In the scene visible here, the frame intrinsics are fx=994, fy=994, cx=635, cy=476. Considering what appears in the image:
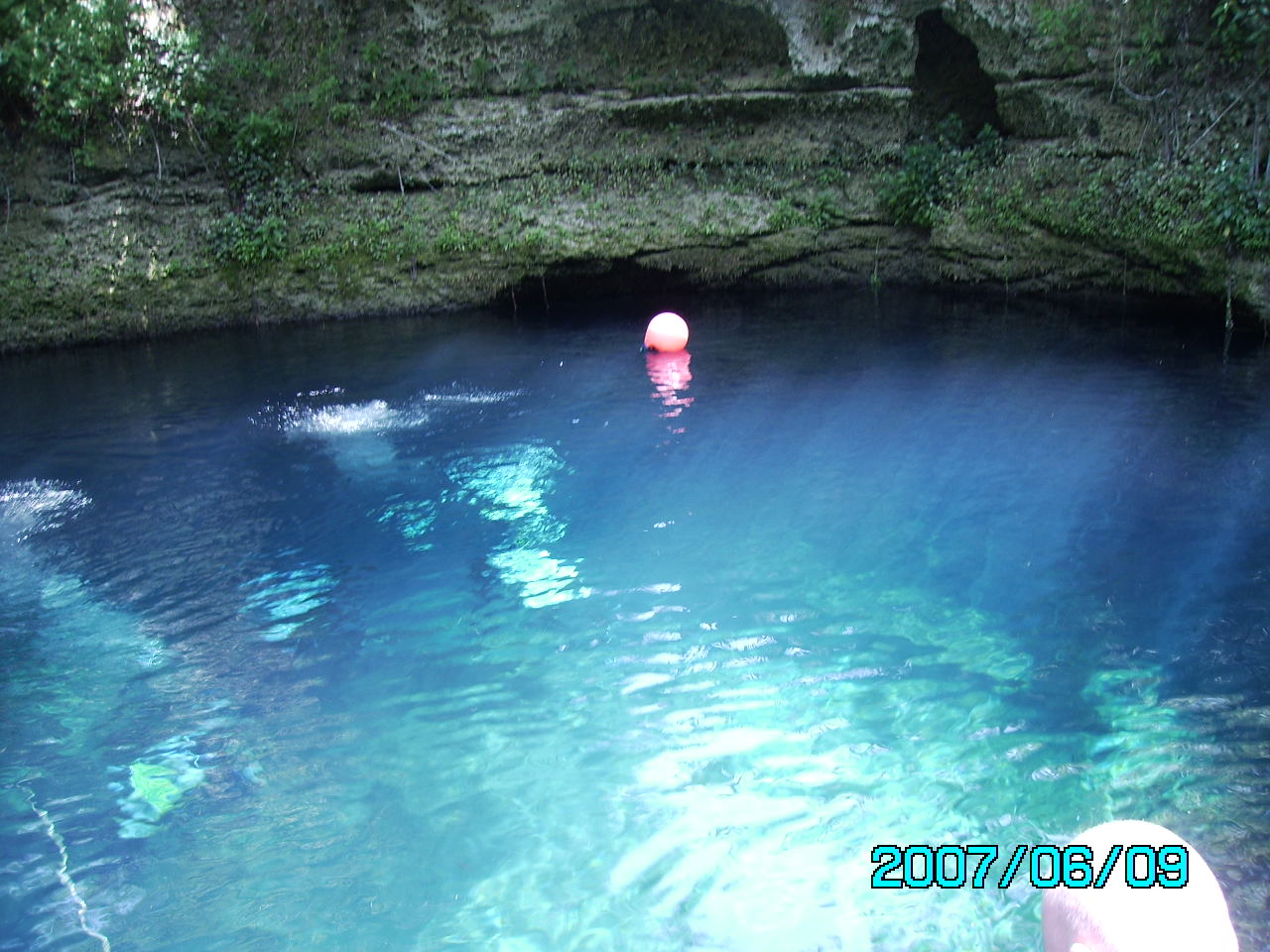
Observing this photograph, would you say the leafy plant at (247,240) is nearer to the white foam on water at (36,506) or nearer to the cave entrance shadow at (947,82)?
Answer: the white foam on water at (36,506)

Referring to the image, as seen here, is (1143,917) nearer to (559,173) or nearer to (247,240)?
(559,173)

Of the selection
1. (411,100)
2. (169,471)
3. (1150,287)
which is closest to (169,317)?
(411,100)

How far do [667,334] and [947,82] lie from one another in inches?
252

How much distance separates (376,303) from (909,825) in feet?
39.8

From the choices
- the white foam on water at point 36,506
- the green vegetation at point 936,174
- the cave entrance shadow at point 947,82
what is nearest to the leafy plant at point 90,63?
the white foam on water at point 36,506

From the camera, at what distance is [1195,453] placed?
7.55m

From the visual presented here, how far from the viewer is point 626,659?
204 inches

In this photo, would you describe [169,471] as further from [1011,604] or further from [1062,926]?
[1062,926]

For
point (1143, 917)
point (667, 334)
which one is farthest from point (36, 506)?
point (1143, 917)

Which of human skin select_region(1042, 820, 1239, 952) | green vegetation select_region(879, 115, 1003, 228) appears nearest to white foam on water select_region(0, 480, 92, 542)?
human skin select_region(1042, 820, 1239, 952)

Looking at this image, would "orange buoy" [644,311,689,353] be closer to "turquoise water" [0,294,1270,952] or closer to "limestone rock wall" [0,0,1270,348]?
"turquoise water" [0,294,1270,952]

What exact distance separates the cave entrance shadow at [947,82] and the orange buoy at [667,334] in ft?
19.0

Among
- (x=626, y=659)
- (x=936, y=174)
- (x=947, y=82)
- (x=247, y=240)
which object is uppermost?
(x=947, y=82)

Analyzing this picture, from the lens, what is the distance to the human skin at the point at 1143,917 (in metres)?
2.30
